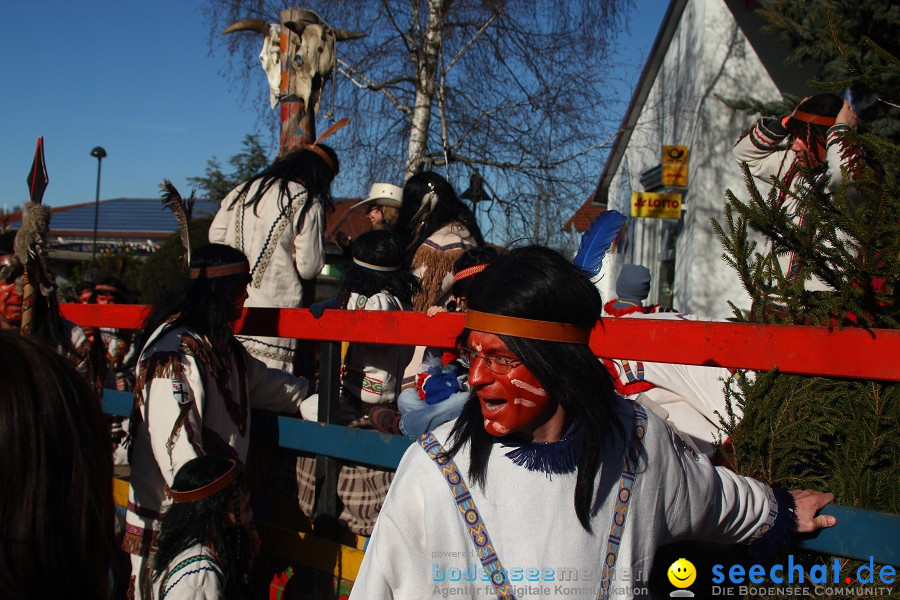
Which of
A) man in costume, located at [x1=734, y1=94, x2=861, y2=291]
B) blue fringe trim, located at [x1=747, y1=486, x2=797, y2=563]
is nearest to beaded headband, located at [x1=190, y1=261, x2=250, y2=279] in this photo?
man in costume, located at [x1=734, y1=94, x2=861, y2=291]

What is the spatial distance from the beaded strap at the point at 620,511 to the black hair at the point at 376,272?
2.22 metres

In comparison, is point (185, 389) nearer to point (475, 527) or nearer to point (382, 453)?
point (382, 453)

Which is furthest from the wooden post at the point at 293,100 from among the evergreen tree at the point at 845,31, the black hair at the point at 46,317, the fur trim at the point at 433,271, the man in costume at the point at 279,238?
the evergreen tree at the point at 845,31

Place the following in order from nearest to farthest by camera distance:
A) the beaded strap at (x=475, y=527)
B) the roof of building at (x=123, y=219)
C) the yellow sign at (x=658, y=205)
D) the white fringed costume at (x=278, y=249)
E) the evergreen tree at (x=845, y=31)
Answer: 1. the beaded strap at (x=475, y=527)
2. the white fringed costume at (x=278, y=249)
3. the evergreen tree at (x=845, y=31)
4. the yellow sign at (x=658, y=205)
5. the roof of building at (x=123, y=219)

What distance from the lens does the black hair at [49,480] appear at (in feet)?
4.27

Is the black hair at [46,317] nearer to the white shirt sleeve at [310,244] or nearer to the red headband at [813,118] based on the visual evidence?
the white shirt sleeve at [310,244]

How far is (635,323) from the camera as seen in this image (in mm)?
2416

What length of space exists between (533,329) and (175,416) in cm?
146

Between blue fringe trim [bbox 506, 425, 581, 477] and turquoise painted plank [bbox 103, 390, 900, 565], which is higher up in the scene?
blue fringe trim [bbox 506, 425, 581, 477]

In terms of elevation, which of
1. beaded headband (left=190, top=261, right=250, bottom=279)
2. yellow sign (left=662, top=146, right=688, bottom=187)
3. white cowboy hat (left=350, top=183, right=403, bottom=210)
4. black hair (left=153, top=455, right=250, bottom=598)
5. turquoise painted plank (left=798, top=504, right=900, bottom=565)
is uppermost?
yellow sign (left=662, top=146, right=688, bottom=187)

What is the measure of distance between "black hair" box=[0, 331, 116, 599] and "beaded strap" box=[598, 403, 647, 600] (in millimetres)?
1061

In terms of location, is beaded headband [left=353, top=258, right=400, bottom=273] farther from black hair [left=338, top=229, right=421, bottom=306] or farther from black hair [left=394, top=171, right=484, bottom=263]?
black hair [left=394, top=171, right=484, bottom=263]

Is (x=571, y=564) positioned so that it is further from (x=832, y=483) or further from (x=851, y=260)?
(x=851, y=260)

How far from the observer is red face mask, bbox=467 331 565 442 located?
189 cm
